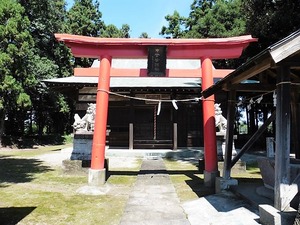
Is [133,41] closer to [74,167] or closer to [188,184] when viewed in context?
[188,184]

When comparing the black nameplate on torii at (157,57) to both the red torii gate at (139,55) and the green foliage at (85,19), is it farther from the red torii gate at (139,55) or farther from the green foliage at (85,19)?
the green foliage at (85,19)

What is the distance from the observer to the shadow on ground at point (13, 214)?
474 cm

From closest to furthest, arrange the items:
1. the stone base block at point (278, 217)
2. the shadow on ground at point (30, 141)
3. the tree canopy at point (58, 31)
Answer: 1. the stone base block at point (278, 217)
2. the tree canopy at point (58, 31)
3. the shadow on ground at point (30, 141)

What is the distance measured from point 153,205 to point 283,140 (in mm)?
2916

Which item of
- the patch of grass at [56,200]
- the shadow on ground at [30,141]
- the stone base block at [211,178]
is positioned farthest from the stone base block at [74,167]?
the shadow on ground at [30,141]

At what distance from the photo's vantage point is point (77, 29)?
101 ft

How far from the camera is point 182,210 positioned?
5.48 metres

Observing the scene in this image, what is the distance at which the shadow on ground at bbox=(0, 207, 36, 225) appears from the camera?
4742 millimetres

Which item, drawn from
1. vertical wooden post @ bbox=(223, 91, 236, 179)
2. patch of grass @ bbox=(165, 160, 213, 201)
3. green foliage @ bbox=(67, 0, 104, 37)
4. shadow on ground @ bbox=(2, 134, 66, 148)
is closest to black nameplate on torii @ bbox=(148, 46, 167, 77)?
vertical wooden post @ bbox=(223, 91, 236, 179)

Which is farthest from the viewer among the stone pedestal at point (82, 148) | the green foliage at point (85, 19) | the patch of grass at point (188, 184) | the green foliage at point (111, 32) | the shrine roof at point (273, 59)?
the green foliage at point (111, 32)

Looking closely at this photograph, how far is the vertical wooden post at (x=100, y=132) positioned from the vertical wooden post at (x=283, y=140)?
4907 millimetres

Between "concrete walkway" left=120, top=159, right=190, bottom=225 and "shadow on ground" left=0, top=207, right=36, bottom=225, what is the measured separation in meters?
1.84

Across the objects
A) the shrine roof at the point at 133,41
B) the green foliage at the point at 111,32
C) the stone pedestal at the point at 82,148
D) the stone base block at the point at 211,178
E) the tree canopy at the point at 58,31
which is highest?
the green foliage at the point at 111,32

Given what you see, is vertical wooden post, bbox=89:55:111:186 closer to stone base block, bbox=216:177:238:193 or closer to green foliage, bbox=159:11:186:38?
stone base block, bbox=216:177:238:193
